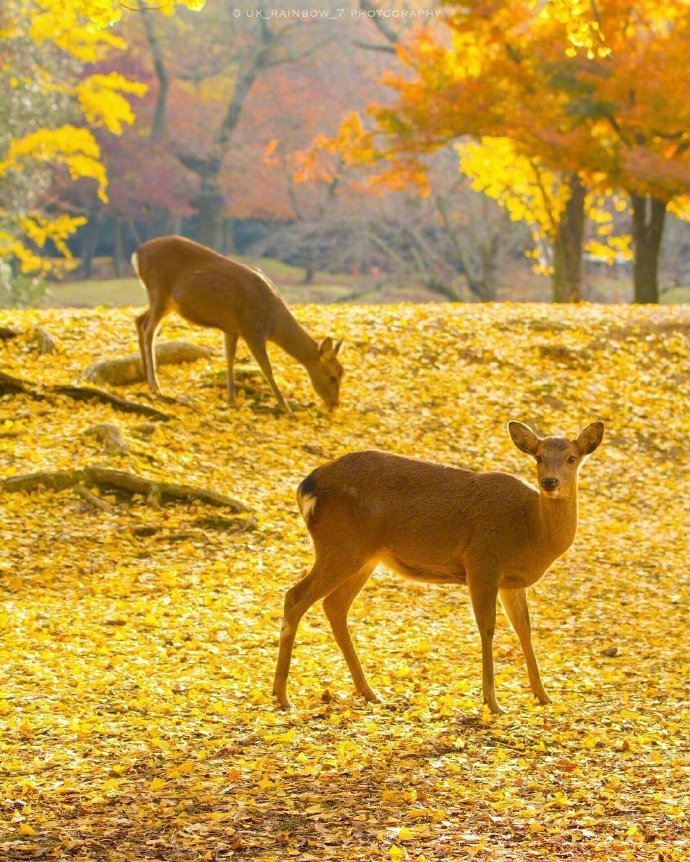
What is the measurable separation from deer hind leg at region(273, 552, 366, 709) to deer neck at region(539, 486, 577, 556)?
3.06 ft

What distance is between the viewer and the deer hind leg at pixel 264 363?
13023mm

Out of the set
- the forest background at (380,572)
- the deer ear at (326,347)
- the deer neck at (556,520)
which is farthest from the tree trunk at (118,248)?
the deer neck at (556,520)

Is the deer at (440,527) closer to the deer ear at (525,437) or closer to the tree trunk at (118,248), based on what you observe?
the deer ear at (525,437)

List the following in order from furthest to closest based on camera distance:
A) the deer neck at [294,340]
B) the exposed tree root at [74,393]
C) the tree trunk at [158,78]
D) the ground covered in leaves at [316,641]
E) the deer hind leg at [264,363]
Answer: the tree trunk at [158,78], the deer neck at [294,340], the deer hind leg at [264,363], the exposed tree root at [74,393], the ground covered in leaves at [316,641]

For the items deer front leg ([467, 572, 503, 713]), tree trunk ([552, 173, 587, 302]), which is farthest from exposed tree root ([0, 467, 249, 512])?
tree trunk ([552, 173, 587, 302])

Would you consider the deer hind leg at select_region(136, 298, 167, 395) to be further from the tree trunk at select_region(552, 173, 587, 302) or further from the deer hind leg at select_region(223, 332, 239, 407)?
the tree trunk at select_region(552, 173, 587, 302)

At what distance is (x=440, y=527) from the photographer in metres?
6.50

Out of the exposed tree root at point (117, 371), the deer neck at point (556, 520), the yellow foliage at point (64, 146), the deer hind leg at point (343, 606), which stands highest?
the yellow foliage at point (64, 146)

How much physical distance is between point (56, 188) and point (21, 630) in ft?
109

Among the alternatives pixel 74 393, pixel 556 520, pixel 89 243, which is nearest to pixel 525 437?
pixel 556 520

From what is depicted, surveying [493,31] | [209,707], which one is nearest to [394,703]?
[209,707]

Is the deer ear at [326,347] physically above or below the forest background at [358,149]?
below

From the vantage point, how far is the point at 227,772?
18.3 ft

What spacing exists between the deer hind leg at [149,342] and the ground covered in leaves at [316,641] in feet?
0.78
